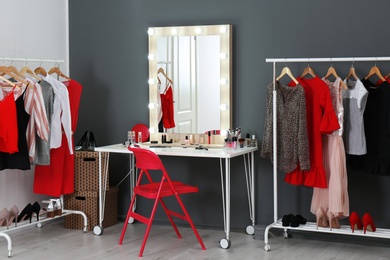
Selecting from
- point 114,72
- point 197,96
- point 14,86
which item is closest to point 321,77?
point 197,96

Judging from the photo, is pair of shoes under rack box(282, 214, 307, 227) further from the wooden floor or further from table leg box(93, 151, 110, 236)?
table leg box(93, 151, 110, 236)

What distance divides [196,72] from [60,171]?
55.2 inches

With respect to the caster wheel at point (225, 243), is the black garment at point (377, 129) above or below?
above

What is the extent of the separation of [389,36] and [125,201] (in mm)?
2712

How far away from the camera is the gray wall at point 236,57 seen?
199 inches

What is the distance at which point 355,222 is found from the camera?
473 cm

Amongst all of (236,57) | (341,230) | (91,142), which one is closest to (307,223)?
(341,230)

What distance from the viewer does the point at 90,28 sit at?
6023 millimetres

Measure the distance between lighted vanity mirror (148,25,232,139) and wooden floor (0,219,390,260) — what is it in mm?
957

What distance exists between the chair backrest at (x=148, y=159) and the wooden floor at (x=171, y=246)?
63cm

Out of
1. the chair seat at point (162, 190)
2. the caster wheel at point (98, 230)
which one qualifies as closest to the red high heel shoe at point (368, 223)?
the chair seat at point (162, 190)

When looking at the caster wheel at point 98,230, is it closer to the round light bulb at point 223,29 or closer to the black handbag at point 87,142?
the black handbag at point 87,142

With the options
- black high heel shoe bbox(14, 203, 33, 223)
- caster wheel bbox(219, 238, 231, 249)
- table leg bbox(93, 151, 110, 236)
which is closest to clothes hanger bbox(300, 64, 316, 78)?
caster wheel bbox(219, 238, 231, 249)

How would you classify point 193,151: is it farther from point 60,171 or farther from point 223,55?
point 60,171
